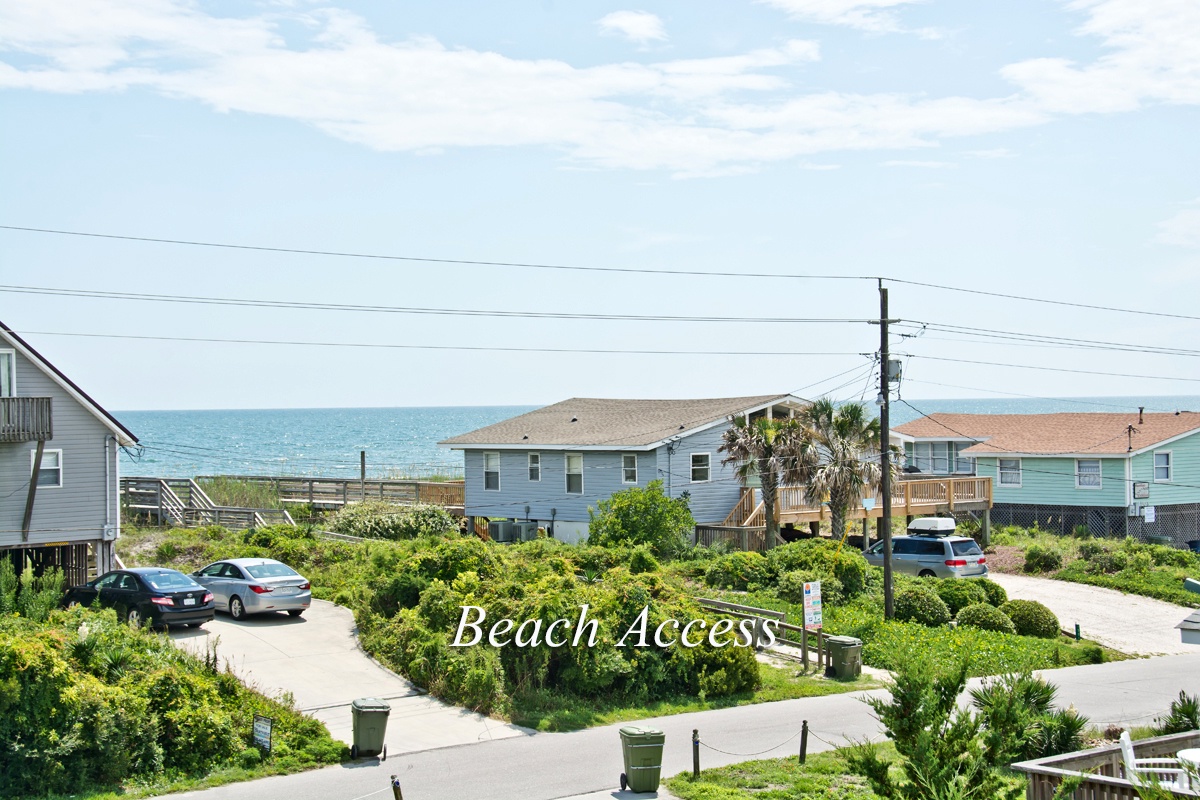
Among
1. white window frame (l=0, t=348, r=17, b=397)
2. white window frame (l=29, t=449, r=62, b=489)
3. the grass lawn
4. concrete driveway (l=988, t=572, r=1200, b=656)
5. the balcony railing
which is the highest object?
white window frame (l=0, t=348, r=17, b=397)

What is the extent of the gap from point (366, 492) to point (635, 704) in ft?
107

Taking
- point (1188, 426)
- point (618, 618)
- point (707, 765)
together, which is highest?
point (1188, 426)

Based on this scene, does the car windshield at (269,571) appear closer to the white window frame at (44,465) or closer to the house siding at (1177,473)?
the white window frame at (44,465)

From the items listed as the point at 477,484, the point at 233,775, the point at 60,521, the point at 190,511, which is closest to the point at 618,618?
the point at 233,775

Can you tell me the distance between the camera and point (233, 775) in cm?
1511

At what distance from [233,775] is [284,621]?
11.0 meters

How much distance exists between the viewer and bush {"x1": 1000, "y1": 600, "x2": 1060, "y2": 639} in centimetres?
2623

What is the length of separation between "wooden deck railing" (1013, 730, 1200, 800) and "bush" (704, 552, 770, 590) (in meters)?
17.4

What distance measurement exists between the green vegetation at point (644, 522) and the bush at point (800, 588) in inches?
210

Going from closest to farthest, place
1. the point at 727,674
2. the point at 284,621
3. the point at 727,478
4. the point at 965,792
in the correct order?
1. the point at 965,792
2. the point at 727,674
3. the point at 284,621
4. the point at 727,478

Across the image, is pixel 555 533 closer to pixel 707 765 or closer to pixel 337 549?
pixel 337 549

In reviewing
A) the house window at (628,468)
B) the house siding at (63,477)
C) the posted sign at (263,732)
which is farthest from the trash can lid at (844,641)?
the house siding at (63,477)

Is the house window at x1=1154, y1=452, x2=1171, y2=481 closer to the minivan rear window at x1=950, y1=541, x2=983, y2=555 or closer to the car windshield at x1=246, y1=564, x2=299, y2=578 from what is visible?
the minivan rear window at x1=950, y1=541, x2=983, y2=555

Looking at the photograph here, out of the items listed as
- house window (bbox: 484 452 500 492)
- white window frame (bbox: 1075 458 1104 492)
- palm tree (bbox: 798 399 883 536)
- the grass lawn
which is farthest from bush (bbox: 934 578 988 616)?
house window (bbox: 484 452 500 492)
